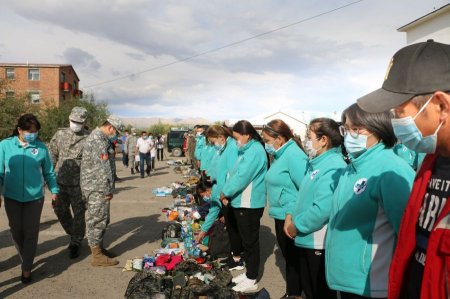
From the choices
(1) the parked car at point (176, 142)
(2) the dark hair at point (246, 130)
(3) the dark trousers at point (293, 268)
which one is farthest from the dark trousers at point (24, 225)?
(1) the parked car at point (176, 142)

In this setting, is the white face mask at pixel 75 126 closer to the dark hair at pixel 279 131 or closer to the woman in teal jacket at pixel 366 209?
the dark hair at pixel 279 131

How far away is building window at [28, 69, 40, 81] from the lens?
1898 inches

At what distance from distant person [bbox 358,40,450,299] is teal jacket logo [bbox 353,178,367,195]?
515 millimetres

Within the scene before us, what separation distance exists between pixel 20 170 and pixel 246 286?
10.3 feet

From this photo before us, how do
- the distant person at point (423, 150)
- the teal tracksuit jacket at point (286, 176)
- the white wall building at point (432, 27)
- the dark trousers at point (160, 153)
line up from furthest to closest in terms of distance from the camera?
the dark trousers at point (160, 153), the white wall building at point (432, 27), the teal tracksuit jacket at point (286, 176), the distant person at point (423, 150)

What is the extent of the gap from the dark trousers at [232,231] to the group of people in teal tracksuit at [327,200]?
0.01 metres

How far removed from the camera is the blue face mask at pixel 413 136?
1.43 metres

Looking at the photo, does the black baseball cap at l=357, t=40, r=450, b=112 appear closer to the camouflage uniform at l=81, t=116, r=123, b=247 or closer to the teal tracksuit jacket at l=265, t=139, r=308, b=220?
the teal tracksuit jacket at l=265, t=139, r=308, b=220

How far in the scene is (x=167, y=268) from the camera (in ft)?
15.9

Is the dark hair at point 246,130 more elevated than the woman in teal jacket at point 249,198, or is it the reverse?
the dark hair at point 246,130

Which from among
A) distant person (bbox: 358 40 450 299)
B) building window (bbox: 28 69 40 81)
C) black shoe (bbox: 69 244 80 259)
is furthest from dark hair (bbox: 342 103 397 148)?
building window (bbox: 28 69 40 81)

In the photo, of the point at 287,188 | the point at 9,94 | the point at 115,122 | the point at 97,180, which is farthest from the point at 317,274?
the point at 9,94

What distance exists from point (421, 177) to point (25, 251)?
4.69 meters

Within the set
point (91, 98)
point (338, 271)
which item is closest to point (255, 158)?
point (338, 271)
